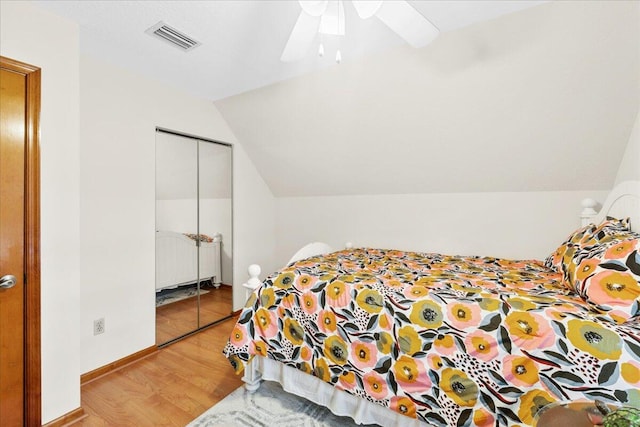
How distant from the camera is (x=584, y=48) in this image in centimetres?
174

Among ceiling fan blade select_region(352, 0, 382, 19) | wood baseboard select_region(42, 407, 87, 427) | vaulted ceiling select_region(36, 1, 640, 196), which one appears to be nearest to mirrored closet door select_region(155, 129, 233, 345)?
vaulted ceiling select_region(36, 1, 640, 196)

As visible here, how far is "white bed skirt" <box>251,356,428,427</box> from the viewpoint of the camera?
5.08ft

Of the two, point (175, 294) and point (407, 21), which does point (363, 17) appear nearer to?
point (407, 21)

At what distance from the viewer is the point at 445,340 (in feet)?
4.51

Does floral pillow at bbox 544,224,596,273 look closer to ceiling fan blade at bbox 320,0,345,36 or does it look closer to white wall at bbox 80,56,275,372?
ceiling fan blade at bbox 320,0,345,36

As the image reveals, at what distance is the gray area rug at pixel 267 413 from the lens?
172 centimetres

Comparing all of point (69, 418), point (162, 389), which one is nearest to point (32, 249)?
point (69, 418)

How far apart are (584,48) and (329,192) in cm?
250

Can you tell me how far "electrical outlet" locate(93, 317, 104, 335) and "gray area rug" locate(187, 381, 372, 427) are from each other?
1129mm

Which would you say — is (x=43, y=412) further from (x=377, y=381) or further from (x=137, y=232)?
(x=377, y=381)

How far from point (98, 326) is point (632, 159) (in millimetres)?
4022

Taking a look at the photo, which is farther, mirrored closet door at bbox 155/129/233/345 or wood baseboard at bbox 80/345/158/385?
mirrored closet door at bbox 155/129/233/345

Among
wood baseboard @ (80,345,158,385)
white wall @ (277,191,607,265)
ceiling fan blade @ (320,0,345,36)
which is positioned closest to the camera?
ceiling fan blade @ (320,0,345,36)

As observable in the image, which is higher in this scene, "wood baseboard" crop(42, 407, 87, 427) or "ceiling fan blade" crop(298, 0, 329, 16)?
"ceiling fan blade" crop(298, 0, 329, 16)
